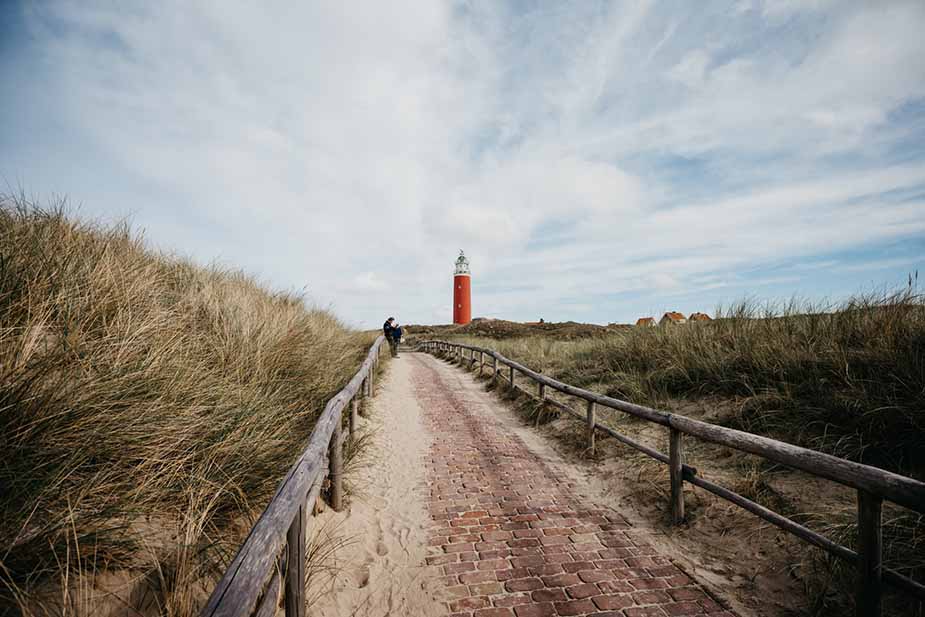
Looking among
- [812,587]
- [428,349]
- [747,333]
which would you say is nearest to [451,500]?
[812,587]

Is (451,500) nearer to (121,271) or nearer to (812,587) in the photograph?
(812,587)

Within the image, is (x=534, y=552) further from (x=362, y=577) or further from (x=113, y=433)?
(x=113, y=433)

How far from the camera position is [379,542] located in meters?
3.66

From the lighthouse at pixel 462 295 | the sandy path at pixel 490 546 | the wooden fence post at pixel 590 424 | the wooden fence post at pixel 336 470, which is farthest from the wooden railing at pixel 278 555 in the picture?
the lighthouse at pixel 462 295

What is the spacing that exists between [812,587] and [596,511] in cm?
181

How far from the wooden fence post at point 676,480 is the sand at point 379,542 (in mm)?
2566

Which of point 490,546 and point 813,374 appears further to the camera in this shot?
point 813,374

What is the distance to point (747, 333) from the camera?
6.38 m

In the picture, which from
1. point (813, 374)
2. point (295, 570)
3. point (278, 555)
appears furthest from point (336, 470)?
point (813, 374)

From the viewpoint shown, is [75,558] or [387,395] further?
[387,395]

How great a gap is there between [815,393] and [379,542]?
5.32 m

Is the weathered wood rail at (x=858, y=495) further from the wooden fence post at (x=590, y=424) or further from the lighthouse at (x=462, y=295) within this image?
the lighthouse at (x=462, y=295)

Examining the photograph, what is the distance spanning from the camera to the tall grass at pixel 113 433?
184cm

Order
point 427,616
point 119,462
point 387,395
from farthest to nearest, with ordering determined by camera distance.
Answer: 1. point 387,395
2. point 427,616
3. point 119,462
